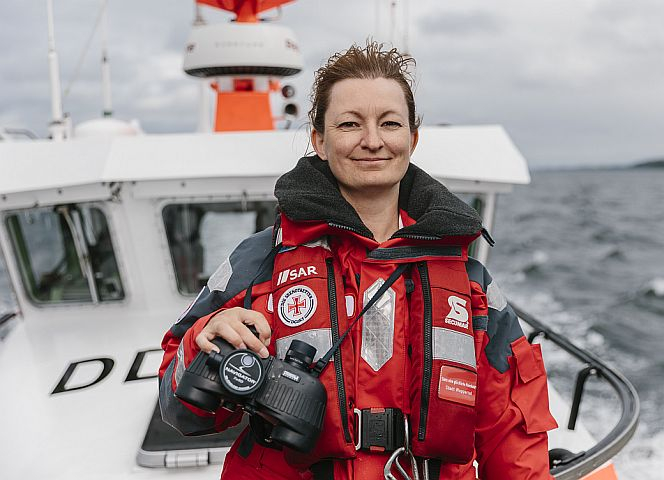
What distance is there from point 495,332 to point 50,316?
3.85 meters

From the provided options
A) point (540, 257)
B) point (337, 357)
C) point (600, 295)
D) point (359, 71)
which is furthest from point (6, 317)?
point (540, 257)

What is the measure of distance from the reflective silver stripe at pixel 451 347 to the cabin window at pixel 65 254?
3.27 meters

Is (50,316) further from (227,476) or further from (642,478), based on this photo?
(642,478)

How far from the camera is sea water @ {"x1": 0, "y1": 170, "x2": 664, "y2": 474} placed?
696 centimetres

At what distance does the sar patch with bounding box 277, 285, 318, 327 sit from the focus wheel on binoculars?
222 millimetres

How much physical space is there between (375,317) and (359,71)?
63 centimetres

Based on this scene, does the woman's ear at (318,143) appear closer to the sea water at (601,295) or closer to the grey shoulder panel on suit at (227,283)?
the grey shoulder panel on suit at (227,283)

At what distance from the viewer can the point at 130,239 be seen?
4402 millimetres

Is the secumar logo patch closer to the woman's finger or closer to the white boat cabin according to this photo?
the woman's finger

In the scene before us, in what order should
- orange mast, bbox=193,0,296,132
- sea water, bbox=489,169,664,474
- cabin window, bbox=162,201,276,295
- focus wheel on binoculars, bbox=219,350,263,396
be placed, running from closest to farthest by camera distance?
1. focus wheel on binoculars, bbox=219,350,263,396
2. cabin window, bbox=162,201,276,295
3. orange mast, bbox=193,0,296,132
4. sea water, bbox=489,169,664,474

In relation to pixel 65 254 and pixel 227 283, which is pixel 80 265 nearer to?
pixel 65 254

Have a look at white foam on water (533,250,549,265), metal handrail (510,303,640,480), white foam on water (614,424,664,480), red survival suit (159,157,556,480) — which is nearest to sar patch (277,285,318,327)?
red survival suit (159,157,556,480)

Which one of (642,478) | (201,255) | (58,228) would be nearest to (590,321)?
(642,478)

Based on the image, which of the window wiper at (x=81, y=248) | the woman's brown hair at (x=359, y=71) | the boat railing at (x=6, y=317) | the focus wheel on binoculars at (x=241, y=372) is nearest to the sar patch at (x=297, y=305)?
the focus wheel on binoculars at (x=241, y=372)
